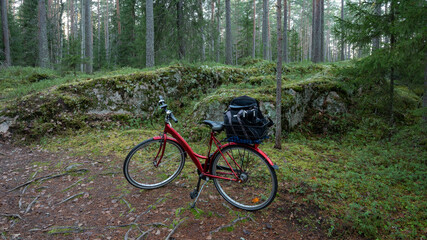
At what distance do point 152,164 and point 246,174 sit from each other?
5.54 ft

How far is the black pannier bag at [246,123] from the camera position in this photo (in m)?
2.82

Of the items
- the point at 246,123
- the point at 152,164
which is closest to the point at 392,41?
the point at 246,123

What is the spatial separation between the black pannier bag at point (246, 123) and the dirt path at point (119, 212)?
1.05m

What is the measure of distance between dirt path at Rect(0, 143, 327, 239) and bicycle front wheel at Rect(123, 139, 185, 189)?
18cm

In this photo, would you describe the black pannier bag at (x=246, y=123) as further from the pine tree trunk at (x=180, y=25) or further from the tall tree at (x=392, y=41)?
the pine tree trunk at (x=180, y=25)

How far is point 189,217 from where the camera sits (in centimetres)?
293

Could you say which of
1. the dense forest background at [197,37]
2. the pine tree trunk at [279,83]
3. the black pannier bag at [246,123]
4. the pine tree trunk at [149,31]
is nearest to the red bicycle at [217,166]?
the black pannier bag at [246,123]

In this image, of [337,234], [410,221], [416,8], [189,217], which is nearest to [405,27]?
[416,8]

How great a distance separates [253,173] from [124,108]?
567cm

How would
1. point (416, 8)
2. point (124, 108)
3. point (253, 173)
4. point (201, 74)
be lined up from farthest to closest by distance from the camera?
point (201, 74), point (124, 108), point (416, 8), point (253, 173)

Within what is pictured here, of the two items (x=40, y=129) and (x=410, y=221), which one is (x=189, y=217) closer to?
(x=410, y=221)

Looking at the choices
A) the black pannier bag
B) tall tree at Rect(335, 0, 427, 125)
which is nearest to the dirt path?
the black pannier bag

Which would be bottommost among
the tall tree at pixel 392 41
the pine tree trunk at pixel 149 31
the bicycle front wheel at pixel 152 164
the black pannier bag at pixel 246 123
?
the bicycle front wheel at pixel 152 164

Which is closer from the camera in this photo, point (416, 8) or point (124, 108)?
point (416, 8)
